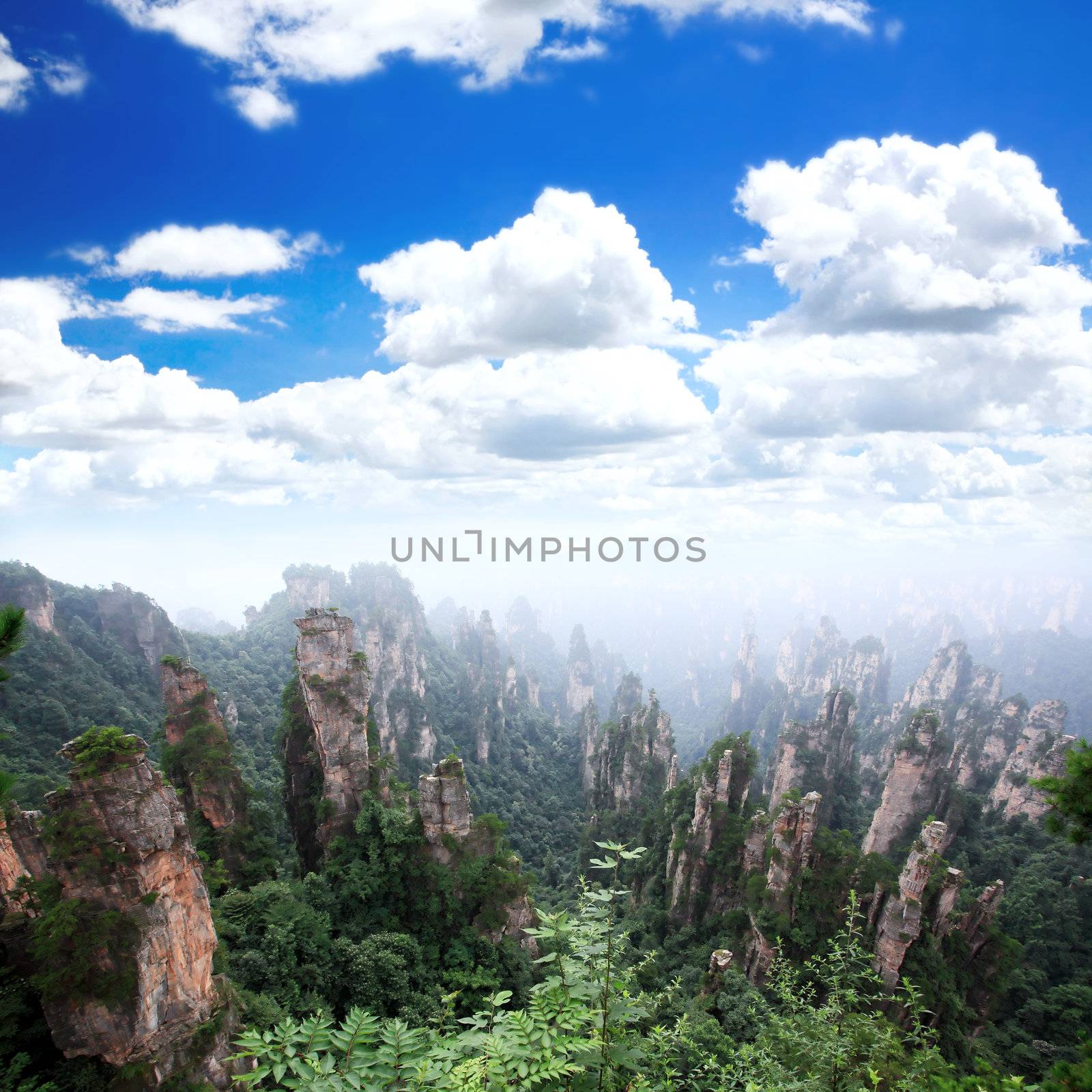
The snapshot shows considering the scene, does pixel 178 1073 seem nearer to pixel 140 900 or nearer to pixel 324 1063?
pixel 140 900

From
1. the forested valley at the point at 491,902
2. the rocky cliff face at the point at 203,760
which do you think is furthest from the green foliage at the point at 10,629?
the rocky cliff face at the point at 203,760

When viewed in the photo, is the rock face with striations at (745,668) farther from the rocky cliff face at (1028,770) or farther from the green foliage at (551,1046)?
the green foliage at (551,1046)

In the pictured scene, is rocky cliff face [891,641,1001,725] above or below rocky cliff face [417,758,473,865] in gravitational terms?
below

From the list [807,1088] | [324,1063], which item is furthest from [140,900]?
[807,1088]

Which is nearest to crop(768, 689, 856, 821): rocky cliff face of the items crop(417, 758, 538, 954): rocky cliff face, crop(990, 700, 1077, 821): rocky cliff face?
crop(990, 700, 1077, 821): rocky cliff face

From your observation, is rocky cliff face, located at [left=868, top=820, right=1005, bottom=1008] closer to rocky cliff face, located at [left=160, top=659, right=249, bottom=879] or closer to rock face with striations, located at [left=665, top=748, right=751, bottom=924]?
rock face with striations, located at [left=665, top=748, right=751, bottom=924]

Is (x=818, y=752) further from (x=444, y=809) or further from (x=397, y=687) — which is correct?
(x=397, y=687)
